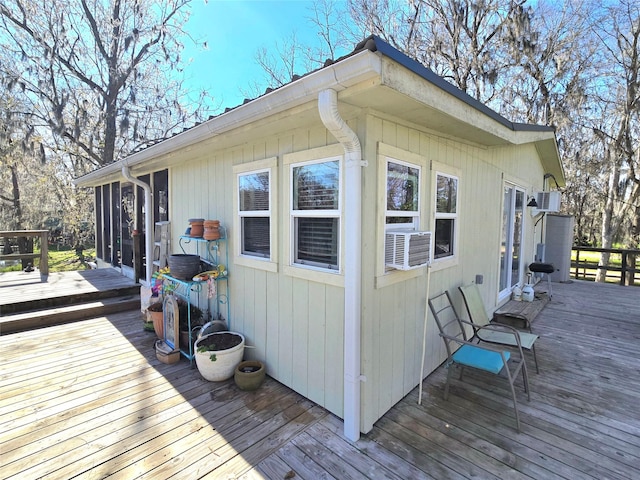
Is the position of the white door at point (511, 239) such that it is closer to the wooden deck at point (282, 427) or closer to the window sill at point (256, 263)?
the wooden deck at point (282, 427)

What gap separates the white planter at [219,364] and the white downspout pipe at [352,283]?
Result: 1279mm

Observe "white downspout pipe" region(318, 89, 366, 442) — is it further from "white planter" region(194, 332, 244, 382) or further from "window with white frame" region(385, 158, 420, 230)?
"white planter" region(194, 332, 244, 382)

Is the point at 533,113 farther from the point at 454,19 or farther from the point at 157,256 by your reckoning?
the point at 157,256

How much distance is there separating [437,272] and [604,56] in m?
11.0

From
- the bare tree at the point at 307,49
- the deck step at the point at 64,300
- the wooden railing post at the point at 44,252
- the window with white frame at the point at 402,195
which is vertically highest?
the bare tree at the point at 307,49

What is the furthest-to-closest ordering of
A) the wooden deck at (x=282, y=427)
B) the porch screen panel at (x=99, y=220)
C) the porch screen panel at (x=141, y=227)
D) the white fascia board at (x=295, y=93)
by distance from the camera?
the porch screen panel at (x=99, y=220) → the porch screen panel at (x=141, y=227) → the wooden deck at (x=282, y=427) → the white fascia board at (x=295, y=93)

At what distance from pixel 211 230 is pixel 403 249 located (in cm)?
212

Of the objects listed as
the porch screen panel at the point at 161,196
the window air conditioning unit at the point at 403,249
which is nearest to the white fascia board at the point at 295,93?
the window air conditioning unit at the point at 403,249

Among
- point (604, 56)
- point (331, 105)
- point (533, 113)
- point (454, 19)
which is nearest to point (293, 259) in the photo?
point (331, 105)

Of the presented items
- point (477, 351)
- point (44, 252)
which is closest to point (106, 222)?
point (44, 252)

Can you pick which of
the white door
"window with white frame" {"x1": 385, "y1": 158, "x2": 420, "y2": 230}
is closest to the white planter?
"window with white frame" {"x1": 385, "y1": 158, "x2": 420, "y2": 230}

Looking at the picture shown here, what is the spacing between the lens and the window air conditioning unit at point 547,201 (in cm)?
605

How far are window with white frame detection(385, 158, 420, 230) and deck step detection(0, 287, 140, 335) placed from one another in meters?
4.84

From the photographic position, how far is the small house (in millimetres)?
2098
